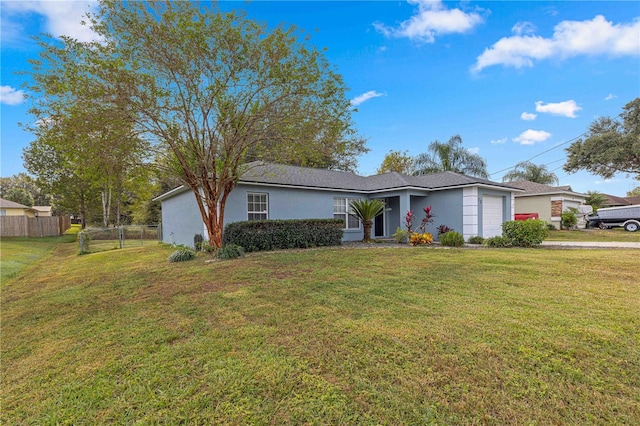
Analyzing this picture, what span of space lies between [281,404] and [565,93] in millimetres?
20665

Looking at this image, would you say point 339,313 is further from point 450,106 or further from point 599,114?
point 599,114

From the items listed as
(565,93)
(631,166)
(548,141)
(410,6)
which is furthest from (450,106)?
(631,166)

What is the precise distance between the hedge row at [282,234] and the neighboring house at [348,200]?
132 centimetres

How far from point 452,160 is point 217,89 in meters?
17.7

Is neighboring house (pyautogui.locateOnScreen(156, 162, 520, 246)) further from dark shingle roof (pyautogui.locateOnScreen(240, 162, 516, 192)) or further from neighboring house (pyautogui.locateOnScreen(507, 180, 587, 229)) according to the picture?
neighboring house (pyautogui.locateOnScreen(507, 180, 587, 229))

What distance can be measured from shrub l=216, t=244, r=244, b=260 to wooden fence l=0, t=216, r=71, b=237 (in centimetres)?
2166

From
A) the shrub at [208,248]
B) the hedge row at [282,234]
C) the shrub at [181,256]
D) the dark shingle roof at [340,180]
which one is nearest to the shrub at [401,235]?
the dark shingle roof at [340,180]

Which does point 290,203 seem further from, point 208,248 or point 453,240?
point 453,240

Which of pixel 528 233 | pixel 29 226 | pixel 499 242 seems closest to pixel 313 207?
pixel 499 242

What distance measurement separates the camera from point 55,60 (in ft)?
24.1

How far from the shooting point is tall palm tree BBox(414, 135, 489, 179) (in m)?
20.9

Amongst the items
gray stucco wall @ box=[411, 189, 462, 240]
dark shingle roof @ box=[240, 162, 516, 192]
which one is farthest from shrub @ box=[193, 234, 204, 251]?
gray stucco wall @ box=[411, 189, 462, 240]

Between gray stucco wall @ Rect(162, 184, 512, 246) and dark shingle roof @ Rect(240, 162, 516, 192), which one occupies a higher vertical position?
dark shingle roof @ Rect(240, 162, 516, 192)

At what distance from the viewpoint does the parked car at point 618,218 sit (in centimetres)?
1839
